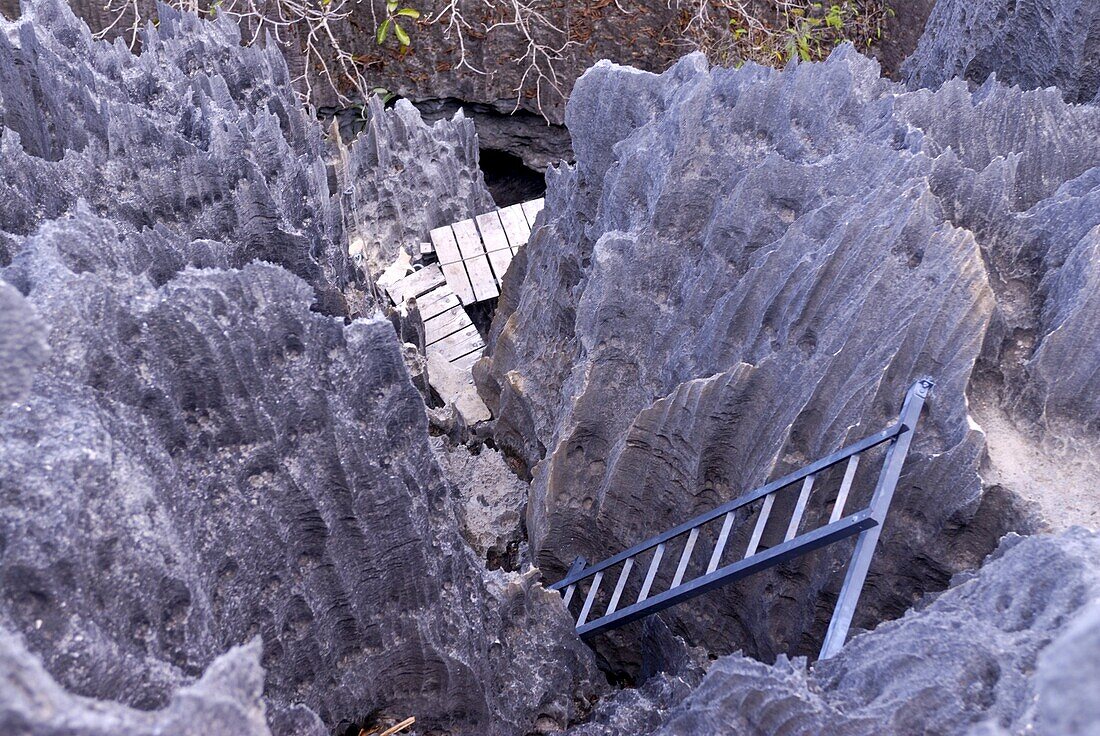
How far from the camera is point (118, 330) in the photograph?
2109mm

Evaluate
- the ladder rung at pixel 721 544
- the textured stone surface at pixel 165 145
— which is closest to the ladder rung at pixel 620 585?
the ladder rung at pixel 721 544

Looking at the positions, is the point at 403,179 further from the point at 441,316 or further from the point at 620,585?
the point at 620,585

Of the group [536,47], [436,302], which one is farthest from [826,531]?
[536,47]

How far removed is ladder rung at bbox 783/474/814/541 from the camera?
2564 mm

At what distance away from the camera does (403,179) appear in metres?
5.57

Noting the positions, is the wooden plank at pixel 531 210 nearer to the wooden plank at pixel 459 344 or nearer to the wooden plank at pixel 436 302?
the wooden plank at pixel 436 302

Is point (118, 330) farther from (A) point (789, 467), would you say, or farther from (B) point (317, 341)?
(A) point (789, 467)

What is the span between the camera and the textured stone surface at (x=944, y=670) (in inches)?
69.2

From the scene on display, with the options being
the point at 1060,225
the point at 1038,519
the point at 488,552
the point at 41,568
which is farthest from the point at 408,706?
the point at 1060,225

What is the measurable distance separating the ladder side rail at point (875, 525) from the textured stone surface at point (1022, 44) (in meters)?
2.85

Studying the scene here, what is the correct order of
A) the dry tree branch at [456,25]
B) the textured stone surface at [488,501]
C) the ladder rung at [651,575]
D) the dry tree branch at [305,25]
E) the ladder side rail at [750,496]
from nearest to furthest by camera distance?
the ladder side rail at [750,496] < the ladder rung at [651,575] < the textured stone surface at [488,501] < the dry tree branch at [305,25] < the dry tree branch at [456,25]

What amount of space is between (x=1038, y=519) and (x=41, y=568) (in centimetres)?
244

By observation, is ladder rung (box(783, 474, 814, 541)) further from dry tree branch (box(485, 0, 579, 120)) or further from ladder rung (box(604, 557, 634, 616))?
Result: dry tree branch (box(485, 0, 579, 120))

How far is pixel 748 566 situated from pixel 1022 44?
3.67 m
